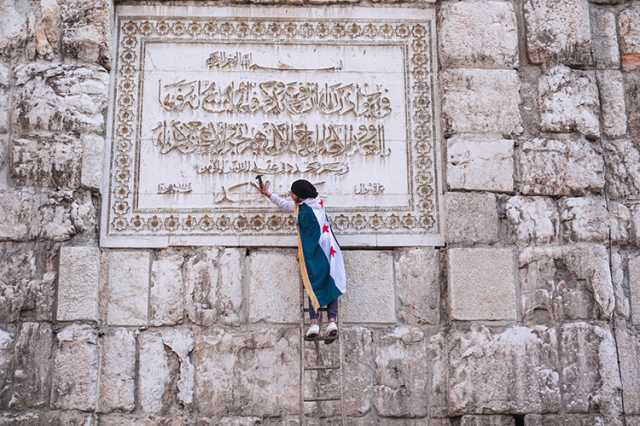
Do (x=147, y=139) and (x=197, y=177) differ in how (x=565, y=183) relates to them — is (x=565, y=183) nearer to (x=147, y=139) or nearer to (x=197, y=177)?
(x=197, y=177)

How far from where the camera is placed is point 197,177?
519 cm

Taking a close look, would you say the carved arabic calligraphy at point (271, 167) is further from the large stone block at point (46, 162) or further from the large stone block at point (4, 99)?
the large stone block at point (4, 99)

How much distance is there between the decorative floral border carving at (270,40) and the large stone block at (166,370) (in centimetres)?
64

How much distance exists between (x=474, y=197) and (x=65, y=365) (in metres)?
2.57

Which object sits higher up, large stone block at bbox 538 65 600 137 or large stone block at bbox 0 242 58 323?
large stone block at bbox 538 65 600 137

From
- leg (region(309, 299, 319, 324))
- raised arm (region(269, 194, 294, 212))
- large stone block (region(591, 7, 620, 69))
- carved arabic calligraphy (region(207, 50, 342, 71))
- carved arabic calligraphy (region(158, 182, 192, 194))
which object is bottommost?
leg (region(309, 299, 319, 324))

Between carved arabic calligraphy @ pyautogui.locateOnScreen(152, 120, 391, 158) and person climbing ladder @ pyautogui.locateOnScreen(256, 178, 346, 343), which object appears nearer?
person climbing ladder @ pyautogui.locateOnScreen(256, 178, 346, 343)

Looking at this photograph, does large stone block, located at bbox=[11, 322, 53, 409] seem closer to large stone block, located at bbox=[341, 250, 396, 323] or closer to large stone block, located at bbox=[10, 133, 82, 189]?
large stone block, located at bbox=[10, 133, 82, 189]

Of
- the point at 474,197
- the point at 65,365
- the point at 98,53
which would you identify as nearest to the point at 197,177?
the point at 98,53

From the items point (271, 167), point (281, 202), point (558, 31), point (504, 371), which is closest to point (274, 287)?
point (281, 202)

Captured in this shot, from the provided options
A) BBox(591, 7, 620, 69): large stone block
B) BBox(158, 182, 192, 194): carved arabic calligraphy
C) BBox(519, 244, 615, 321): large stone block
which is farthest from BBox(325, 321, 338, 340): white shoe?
BBox(591, 7, 620, 69): large stone block

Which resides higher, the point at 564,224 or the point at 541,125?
the point at 541,125

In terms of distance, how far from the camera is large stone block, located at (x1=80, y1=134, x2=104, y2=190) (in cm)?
500

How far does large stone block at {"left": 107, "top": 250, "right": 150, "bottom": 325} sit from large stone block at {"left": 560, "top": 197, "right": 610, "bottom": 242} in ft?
8.29
